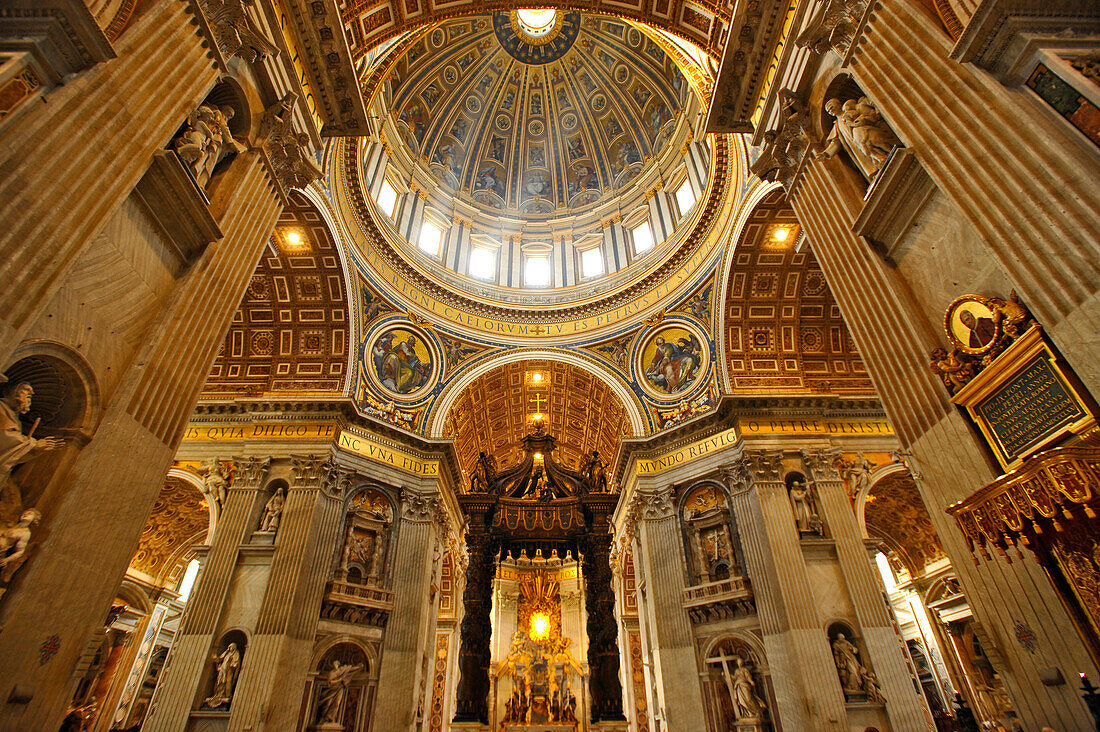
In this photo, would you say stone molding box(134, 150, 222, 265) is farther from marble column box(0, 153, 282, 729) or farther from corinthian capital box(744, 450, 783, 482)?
corinthian capital box(744, 450, 783, 482)

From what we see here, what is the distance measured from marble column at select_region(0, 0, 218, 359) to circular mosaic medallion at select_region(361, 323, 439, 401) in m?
12.1

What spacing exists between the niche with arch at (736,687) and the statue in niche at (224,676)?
37.8ft

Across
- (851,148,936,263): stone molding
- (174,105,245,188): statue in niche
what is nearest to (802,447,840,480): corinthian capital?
(851,148,936,263): stone molding

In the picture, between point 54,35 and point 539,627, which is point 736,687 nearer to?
point 54,35

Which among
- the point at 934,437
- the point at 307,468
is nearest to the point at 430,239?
the point at 307,468

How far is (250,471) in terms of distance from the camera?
1491cm

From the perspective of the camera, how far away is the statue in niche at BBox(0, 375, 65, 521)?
14.3 ft

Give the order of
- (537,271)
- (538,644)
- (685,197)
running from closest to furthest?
(685,197) → (537,271) → (538,644)

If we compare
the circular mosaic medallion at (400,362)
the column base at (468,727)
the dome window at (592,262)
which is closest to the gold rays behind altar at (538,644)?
the circular mosaic medallion at (400,362)

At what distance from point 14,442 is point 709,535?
1504cm

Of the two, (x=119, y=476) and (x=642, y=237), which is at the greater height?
(x=642, y=237)

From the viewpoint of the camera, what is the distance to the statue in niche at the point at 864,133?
22.6ft

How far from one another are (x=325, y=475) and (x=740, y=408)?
40.4ft

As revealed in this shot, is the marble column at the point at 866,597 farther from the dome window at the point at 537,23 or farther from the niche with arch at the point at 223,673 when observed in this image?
the dome window at the point at 537,23
